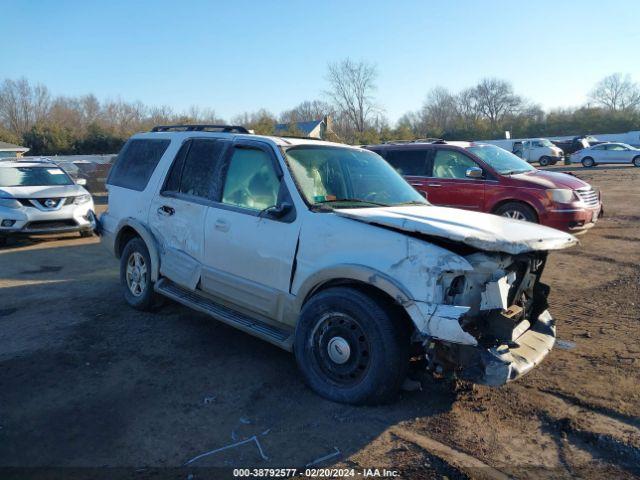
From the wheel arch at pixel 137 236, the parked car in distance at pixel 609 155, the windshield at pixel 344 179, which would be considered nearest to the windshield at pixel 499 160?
the windshield at pixel 344 179

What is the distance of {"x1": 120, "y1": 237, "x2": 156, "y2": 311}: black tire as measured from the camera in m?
5.66

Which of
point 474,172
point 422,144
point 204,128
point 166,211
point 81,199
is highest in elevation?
point 204,128

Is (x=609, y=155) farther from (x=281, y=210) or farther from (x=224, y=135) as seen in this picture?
(x=281, y=210)

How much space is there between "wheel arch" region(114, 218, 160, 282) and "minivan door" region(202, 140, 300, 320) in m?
0.86

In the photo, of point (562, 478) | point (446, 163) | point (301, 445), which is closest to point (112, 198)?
point (301, 445)

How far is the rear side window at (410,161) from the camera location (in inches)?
399

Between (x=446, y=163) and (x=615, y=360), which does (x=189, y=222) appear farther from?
(x=446, y=163)

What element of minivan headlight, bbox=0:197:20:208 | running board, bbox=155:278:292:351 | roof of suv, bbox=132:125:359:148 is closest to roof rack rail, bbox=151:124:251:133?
roof of suv, bbox=132:125:359:148

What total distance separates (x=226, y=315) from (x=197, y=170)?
1575 millimetres

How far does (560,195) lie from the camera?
905 cm

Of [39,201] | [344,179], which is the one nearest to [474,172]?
[344,179]

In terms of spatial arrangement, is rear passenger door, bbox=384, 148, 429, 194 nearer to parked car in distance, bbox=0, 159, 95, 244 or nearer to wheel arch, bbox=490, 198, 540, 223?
wheel arch, bbox=490, 198, 540, 223

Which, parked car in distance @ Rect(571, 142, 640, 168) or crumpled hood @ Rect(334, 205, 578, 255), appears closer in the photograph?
crumpled hood @ Rect(334, 205, 578, 255)

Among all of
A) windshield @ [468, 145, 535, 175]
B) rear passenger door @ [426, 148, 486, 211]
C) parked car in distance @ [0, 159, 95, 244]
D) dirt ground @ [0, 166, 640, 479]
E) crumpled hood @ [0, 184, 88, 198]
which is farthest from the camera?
crumpled hood @ [0, 184, 88, 198]
